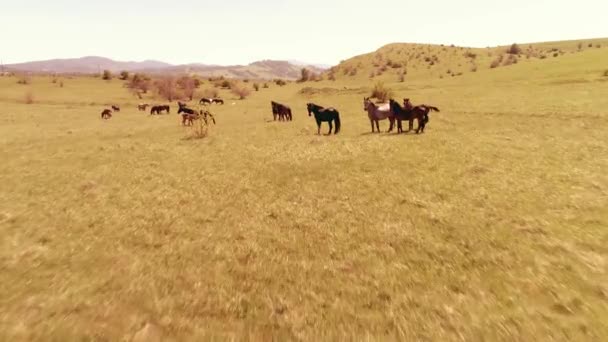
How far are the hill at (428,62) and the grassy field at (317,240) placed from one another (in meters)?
43.9

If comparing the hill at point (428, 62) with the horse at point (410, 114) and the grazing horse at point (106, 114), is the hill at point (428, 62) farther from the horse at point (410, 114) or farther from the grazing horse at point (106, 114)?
the grazing horse at point (106, 114)

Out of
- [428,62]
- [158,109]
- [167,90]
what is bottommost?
[158,109]

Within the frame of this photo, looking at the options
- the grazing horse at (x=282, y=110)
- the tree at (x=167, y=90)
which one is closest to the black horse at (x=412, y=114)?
the grazing horse at (x=282, y=110)

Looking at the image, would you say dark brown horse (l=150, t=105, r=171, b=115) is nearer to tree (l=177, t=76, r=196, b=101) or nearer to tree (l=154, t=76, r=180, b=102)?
tree (l=154, t=76, r=180, b=102)

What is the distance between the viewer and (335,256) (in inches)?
258

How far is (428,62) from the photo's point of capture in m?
Answer: 70.3

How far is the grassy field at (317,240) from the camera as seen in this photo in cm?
489

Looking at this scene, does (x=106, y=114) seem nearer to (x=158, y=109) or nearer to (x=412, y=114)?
(x=158, y=109)

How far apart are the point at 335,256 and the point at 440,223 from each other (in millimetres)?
2608

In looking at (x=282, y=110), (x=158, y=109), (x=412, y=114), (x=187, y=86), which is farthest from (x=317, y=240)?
(x=187, y=86)

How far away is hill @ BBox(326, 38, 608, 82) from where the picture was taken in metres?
57.2

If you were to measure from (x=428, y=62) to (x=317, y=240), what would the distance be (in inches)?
2821

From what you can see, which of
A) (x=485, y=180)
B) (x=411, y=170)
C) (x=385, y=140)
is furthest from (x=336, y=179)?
(x=385, y=140)

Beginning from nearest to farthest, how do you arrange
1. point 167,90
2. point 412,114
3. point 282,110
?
point 412,114
point 282,110
point 167,90
